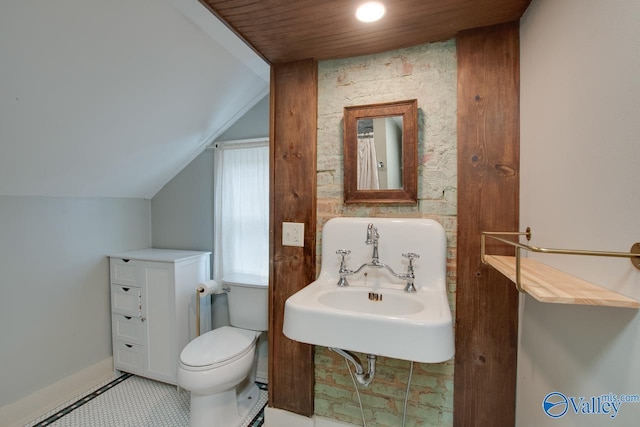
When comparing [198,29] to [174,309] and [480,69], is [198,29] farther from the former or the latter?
[174,309]

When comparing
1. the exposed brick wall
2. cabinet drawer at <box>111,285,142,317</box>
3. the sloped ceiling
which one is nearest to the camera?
the sloped ceiling

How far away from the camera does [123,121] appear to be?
1691 millimetres

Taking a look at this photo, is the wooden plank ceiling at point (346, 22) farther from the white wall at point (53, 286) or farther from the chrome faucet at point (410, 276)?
the white wall at point (53, 286)

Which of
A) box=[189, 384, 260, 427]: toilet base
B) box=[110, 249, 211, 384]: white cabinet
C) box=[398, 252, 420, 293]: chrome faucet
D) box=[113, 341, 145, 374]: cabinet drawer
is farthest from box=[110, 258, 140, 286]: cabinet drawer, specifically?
box=[398, 252, 420, 293]: chrome faucet

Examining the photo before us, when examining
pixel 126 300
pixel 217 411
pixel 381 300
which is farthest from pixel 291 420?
pixel 126 300

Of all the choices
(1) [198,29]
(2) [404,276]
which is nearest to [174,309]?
(2) [404,276]

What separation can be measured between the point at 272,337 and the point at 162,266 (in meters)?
1.06

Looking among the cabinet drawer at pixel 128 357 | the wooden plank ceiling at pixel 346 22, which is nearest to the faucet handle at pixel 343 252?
the wooden plank ceiling at pixel 346 22

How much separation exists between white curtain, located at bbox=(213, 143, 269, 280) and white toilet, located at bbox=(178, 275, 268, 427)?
0.62ft

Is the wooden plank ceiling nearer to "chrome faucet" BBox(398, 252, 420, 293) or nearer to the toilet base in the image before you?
"chrome faucet" BBox(398, 252, 420, 293)

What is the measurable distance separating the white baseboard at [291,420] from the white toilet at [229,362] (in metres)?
0.28

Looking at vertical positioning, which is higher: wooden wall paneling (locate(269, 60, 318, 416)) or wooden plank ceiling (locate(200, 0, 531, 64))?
wooden plank ceiling (locate(200, 0, 531, 64))

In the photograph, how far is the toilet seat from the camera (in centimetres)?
155

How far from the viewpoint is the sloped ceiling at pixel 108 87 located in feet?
3.92
